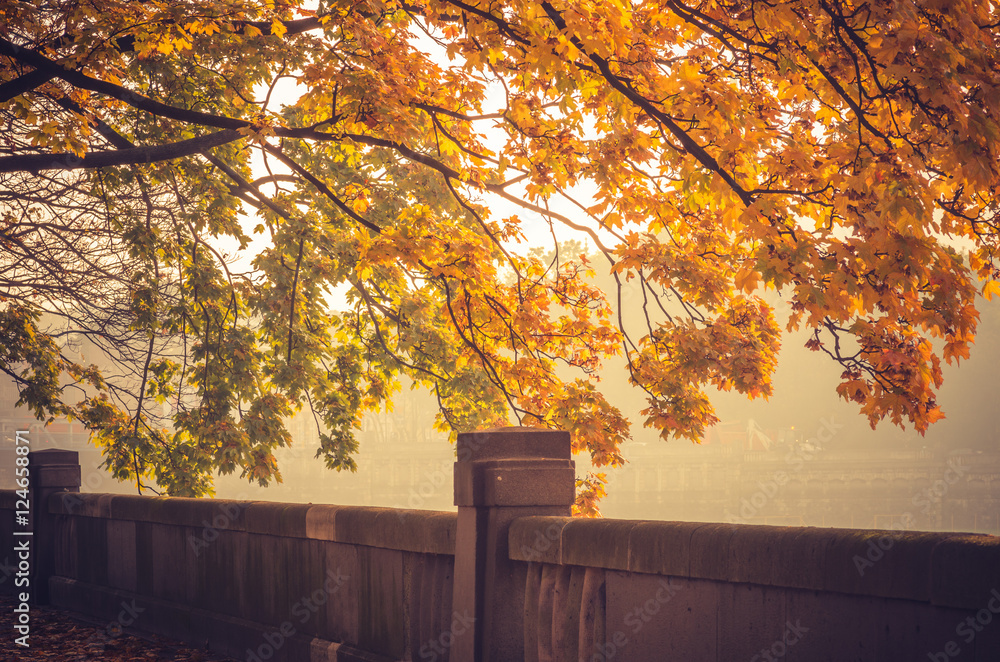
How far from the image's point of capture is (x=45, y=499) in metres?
10.0

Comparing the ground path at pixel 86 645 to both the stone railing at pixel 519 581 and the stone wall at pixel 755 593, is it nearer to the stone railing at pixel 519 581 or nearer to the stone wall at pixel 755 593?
the stone railing at pixel 519 581

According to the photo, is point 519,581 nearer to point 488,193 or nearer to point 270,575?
point 270,575

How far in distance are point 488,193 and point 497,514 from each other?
17.9 ft

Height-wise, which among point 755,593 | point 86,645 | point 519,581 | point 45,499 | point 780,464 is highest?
point 755,593

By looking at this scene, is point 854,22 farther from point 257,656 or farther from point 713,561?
point 257,656

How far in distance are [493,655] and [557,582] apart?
28.0 inches

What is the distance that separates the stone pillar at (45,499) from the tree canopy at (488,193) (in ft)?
7.96

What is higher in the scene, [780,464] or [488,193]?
[488,193]

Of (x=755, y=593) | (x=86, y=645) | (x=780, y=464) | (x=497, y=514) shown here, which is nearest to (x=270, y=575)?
(x=86, y=645)

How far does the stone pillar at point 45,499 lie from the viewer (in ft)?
32.1

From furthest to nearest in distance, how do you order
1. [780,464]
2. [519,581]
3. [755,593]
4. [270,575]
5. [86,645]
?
[780,464]
[86,645]
[270,575]
[519,581]
[755,593]

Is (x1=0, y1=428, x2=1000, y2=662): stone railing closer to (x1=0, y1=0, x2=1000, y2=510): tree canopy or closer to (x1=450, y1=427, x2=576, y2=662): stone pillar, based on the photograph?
(x1=450, y1=427, x2=576, y2=662): stone pillar

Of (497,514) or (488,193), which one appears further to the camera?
(488,193)

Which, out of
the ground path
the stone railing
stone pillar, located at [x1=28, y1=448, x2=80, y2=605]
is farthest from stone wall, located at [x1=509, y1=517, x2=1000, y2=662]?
stone pillar, located at [x1=28, y1=448, x2=80, y2=605]
